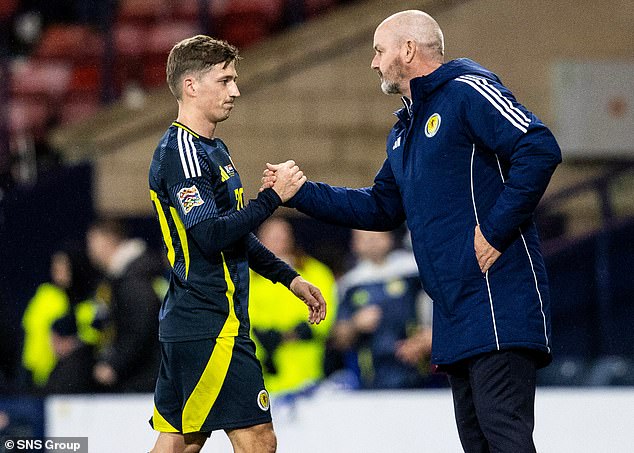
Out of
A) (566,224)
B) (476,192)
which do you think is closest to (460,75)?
(476,192)

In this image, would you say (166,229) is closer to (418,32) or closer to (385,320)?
(418,32)

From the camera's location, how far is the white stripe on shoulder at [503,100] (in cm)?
303

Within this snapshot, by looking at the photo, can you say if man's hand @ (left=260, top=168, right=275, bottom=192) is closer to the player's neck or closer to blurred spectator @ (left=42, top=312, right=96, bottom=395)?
the player's neck

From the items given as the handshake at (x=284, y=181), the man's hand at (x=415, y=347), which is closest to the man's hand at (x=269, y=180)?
the handshake at (x=284, y=181)

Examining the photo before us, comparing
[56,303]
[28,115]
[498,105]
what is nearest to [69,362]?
[56,303]

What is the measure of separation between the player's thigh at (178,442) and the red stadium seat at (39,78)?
189 inches

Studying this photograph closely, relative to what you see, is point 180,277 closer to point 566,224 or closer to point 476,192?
point 476,192

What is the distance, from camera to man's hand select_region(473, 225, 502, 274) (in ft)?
10.1

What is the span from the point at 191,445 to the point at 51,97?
493 cm

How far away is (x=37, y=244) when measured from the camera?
571 centimetres

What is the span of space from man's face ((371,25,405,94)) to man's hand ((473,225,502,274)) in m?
0.52

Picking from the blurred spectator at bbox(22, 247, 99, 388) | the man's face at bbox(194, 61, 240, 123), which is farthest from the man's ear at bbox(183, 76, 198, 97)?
the blurred spectator at bbox(22, 247, 99, 388)

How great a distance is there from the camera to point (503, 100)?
3.07 meters

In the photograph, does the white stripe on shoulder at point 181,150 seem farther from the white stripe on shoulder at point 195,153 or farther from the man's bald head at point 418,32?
the man's bald head at point 418,32
